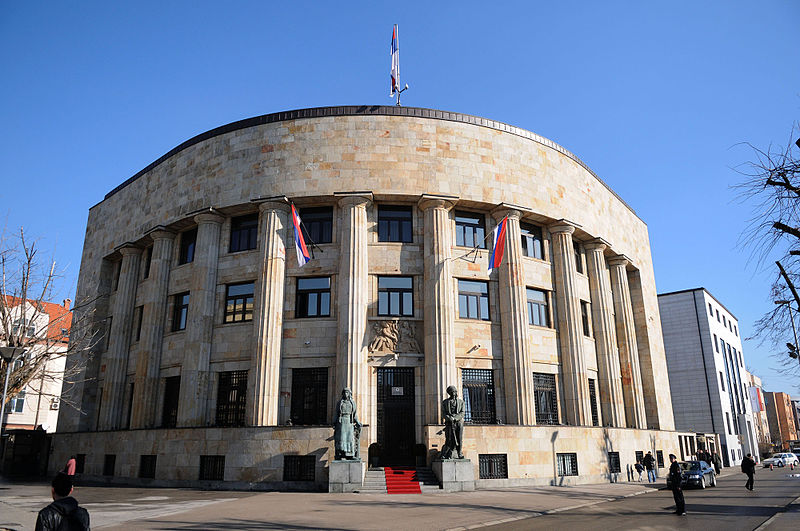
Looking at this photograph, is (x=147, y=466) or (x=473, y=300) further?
(x=473, y=300)

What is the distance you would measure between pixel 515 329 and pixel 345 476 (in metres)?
11.3

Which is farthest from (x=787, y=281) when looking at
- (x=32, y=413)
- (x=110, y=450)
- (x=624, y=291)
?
(x=32, y=413)

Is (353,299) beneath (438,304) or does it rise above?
above

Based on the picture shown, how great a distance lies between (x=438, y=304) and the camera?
2686cm

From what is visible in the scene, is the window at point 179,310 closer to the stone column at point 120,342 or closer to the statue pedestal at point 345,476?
the stone column at point 120,342

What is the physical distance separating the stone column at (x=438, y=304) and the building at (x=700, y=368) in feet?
133

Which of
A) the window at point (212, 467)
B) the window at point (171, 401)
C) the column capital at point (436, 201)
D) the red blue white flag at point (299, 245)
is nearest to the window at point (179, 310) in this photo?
the window at point (171, 401)

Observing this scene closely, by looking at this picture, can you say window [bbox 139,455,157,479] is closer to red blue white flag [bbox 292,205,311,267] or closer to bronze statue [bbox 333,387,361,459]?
bronze statue [bbox 333,387,361,459]

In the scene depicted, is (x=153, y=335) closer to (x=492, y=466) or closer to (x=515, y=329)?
(x=492, y=466)

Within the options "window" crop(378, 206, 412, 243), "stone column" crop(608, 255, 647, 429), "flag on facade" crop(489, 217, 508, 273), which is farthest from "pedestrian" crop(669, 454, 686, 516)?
"stone column" crop(608, 255, 647, 429)

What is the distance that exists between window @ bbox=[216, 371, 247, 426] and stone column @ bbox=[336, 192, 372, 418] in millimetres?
5169

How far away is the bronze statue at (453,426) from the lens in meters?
23.1

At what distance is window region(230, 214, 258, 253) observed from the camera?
1185 inches

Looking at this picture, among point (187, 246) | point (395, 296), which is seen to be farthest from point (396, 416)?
point (187, 246)
